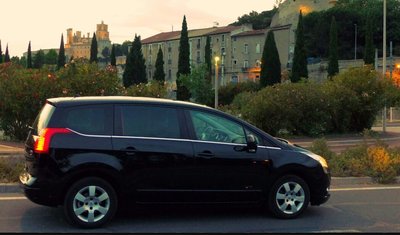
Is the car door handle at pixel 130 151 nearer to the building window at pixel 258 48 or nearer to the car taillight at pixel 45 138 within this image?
the car taillight at pixel 45 138

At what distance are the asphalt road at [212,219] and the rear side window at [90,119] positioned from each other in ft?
3.71

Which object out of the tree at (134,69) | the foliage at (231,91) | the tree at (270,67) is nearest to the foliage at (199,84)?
the foliage at (231,91)

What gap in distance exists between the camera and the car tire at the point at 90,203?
6699mm

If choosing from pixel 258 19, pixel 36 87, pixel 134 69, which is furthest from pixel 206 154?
pixel 258 19

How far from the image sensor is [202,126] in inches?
287

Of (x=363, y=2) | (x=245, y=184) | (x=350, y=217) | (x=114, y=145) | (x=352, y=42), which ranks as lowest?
(x=350, y=217)

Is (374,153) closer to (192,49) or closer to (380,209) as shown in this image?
(380,209)

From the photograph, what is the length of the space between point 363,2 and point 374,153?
334 ft

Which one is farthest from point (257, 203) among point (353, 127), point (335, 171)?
point (353, 127)

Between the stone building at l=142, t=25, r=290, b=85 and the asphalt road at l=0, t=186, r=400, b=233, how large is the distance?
85030 millimetres

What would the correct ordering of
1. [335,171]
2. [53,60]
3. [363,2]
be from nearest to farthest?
[335,171] < [363,2] < [53,60]

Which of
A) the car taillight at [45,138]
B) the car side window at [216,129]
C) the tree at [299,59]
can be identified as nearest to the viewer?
the car taillight at [45,138]

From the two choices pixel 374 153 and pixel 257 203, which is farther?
pixel 374 153

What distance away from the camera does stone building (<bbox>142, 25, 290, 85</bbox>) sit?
9969 centimetres
